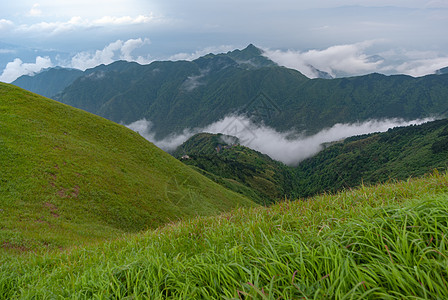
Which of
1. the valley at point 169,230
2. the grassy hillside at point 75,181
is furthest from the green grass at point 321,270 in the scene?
the grassy hillside at point 75,181

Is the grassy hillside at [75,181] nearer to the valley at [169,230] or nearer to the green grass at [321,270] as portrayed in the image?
the valley at [169,230]

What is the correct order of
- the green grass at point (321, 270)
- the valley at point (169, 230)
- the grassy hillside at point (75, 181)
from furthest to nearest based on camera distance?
the grassy hillside at point (75, 181), the valley at point (169, 230), the green grass at point (321, 270)

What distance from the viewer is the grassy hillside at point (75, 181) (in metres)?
18.7

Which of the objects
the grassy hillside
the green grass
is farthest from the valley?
the grassy hillside

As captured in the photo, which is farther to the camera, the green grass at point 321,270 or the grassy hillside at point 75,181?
the grassy hillside at point 75,181

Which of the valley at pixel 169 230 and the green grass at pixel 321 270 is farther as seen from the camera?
the valley at pixel 169 230

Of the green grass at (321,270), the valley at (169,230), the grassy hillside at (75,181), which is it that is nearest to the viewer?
the green grass at (321,270)

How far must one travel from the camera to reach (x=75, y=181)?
1086 inches

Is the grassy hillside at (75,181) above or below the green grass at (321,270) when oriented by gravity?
below

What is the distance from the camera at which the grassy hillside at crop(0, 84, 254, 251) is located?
1872 centimetres

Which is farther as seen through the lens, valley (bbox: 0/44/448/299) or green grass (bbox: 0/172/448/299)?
valley (bbox: 0/44/448/299)

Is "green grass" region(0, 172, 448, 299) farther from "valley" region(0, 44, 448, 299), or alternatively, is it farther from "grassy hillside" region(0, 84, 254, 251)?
"grassy hillside" region(0, 84, 254, 251)

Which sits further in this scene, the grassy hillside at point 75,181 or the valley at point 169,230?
the grassy hillside at point 75,181

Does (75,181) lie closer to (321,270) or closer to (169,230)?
(169,230)
